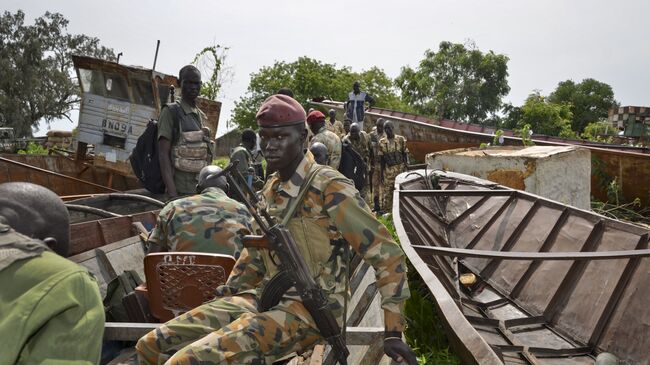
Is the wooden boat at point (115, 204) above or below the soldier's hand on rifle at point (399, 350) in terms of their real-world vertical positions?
below

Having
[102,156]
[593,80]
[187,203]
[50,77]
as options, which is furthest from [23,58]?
[593,80]

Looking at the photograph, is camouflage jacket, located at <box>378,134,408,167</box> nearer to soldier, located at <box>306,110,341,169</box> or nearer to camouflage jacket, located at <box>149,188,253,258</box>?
soldier, located at <box>306,110,341,169</box>

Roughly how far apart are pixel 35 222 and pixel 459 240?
6.57 m

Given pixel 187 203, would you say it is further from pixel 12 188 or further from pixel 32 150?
pixel 32 150

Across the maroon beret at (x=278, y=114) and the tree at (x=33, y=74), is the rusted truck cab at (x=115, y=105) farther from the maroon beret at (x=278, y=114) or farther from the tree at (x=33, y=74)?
the tree at (x=33, y=74)

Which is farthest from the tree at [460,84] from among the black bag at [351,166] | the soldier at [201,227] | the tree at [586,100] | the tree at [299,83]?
the soldier at [201,227]

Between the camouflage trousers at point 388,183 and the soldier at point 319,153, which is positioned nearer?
the soldier at point 319,153

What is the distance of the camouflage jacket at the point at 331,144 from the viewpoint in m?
8.29

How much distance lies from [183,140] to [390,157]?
21.3ft

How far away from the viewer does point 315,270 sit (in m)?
2.48

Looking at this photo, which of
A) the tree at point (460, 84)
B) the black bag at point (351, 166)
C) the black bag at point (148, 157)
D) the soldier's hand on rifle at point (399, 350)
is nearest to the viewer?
the soldier's hand on rifle at point (399, 350)

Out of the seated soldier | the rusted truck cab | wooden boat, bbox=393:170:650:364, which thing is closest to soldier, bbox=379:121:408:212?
wooden boat, bbox=393:170:650:364

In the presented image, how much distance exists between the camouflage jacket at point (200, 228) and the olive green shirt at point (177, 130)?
2.09 meters

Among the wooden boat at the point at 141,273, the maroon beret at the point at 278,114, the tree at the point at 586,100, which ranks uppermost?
the tree at the point at 586,100
